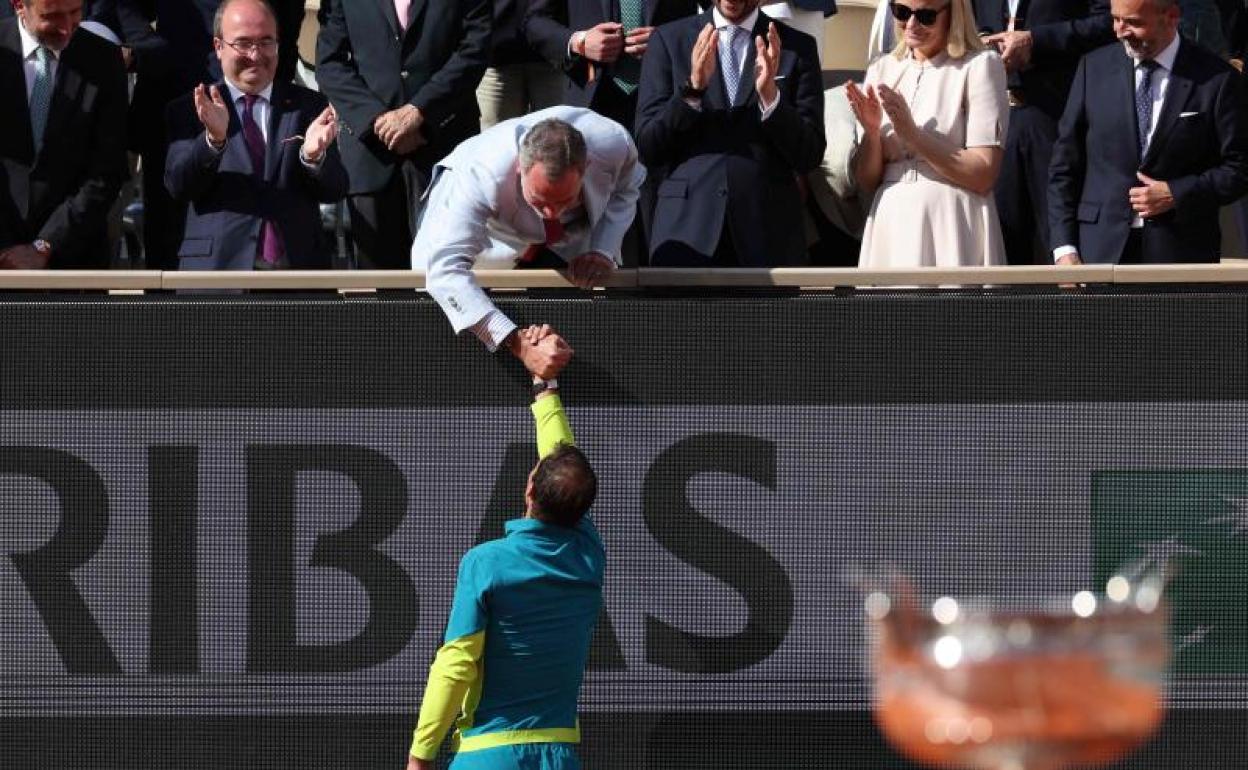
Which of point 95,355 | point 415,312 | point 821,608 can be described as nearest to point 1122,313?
point 821,608

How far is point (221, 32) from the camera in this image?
9.05 meters

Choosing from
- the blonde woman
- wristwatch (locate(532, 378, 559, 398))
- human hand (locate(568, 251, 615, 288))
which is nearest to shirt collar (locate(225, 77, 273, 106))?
human hand (locate(568, 251, 615, 288))

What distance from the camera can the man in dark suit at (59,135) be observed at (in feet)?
28.9

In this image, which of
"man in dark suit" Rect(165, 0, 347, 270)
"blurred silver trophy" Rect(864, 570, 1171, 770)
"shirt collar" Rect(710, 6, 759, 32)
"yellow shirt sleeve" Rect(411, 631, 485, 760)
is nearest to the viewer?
"blurred silver trophy" Rect(864, 570, 1171, 770)

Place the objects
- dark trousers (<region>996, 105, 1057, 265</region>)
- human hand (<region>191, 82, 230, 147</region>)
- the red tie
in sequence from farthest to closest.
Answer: dark trousers (<region>996, 105, 1057, 265</region>) → human hand (<region>191, 82, 230, 147</region>) → the red tie

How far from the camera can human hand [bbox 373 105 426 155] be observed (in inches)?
375

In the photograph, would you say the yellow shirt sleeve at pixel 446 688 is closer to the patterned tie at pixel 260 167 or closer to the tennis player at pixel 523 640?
the tennis player at pixel 523 640

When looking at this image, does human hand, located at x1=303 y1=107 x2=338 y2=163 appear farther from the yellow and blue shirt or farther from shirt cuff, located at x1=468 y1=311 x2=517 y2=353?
the yellow and blue shirt

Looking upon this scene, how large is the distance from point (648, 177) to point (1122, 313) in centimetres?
253

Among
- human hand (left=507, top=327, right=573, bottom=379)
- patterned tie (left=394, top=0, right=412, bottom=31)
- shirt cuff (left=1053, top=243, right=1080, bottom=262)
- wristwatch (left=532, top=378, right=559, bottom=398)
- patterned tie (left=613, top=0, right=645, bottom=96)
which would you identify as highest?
patterned tie (left=394, top=0, right=412, bottom=31)

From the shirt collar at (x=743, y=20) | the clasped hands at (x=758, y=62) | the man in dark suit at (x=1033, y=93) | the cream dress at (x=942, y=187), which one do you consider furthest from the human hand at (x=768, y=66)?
the man in dark suit at (x=1033, y=93)

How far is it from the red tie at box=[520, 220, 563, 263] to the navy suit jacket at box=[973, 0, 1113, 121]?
9.39 ft

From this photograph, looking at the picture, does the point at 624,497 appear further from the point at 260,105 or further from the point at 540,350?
the point at 260,105

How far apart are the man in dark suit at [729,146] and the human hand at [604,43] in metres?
0.46
